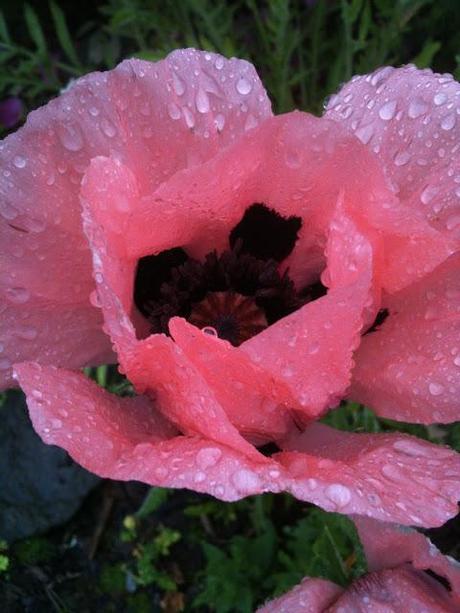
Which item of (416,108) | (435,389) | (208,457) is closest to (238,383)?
(208,457)

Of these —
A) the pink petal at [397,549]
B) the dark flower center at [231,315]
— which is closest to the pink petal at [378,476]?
the pink petal at [397,549]

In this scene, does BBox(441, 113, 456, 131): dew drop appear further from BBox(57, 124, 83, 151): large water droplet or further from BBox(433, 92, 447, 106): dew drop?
BBox(57, 124, 83, 151): large water droplet

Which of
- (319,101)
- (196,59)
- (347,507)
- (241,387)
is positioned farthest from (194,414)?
(319,101)

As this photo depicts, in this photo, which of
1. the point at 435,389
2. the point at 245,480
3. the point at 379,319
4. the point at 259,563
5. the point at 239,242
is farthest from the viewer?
the point at 259,563

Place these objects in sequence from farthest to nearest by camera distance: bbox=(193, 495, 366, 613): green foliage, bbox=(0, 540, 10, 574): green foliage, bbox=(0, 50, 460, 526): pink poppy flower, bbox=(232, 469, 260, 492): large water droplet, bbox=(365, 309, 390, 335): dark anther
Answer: bbox=(0, 540, 10, 574): green foliage, bbox=(193, 495, 366, 613): green foliage, bbox=(365, 309, 390, 335): dark anther, bbox=(0, 50, 460, 526): pink poppy flower, bbox=(232, 469, 260, 492): large water droplet

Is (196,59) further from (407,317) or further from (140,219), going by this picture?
(407,317)

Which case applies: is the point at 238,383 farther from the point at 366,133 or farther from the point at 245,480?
the point at 366,133

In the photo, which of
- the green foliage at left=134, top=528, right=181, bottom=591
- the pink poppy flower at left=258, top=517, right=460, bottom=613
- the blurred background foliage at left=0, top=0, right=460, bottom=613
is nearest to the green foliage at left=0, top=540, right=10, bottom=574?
the blurred background foliage at left=0, top=0, right=460, bottom=613
